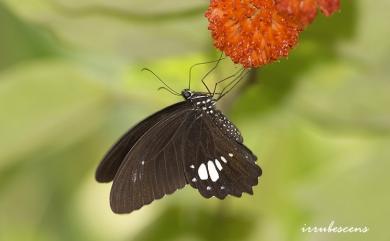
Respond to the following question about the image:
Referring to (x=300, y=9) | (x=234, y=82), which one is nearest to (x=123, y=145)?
(x=234, y=82)

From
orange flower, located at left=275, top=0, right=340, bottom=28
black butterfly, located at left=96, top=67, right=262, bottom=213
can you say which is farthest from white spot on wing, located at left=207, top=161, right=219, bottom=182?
orange flower, located at left=275, top=0, right=340, bottom=28

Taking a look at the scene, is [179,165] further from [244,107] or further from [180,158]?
[244,107]

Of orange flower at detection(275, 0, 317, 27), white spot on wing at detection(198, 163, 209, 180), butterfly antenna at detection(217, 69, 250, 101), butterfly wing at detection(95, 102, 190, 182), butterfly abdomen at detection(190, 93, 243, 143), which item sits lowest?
white spot on wing at detection(198, 163, 209, 180)

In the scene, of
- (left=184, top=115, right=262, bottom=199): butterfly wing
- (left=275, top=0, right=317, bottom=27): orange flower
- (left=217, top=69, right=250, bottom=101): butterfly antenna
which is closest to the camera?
(left=275, top=0, right=317, bottom=27): orange flower

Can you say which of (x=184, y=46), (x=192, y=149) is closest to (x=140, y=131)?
(x=192, y=149)

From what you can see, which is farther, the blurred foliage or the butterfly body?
the blurred foliage

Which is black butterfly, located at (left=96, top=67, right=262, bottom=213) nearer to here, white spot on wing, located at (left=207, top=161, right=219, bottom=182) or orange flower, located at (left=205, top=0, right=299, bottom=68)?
white spot on wing, located at (left=207, top=161, right=219, bottom=182)

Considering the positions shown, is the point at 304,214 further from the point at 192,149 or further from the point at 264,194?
the point at 192,149
